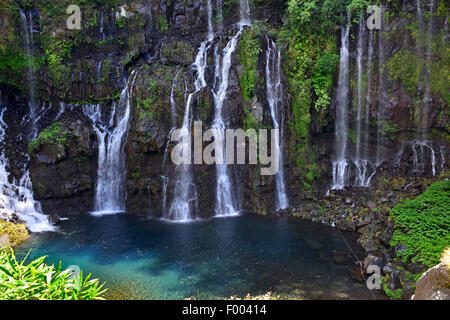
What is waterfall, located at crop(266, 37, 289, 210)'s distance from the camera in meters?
16.3

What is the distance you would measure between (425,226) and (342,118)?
7.85 metres

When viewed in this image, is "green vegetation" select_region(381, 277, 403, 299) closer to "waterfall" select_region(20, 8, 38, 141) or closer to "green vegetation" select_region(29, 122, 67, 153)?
"green vegetation" select_region(29, 122, 67, 153)

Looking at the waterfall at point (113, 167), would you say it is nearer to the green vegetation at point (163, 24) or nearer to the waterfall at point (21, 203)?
the waterfall at point (21, 203)

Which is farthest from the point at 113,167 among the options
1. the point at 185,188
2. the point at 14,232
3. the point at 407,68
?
the point at 407,68

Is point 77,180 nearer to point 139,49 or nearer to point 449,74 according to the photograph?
point 139,49

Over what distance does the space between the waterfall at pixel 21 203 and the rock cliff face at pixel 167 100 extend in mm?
405

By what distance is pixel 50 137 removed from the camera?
15641 mm

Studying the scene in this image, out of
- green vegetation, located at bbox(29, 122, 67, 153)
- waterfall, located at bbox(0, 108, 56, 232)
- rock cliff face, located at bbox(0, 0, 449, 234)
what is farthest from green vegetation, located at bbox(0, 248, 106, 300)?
green vegetation, located at bbox(29, 122, 67, 153)

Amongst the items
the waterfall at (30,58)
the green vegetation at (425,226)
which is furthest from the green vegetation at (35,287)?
the waterfall at (30,58)

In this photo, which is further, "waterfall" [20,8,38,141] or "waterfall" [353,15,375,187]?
"waterfall" [20,8,38,141]

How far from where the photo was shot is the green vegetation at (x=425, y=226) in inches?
380

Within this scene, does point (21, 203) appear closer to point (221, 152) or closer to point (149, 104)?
point (149, 104)

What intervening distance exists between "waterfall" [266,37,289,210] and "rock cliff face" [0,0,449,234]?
0.29 m

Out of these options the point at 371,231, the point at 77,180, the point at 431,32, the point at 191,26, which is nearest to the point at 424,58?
the point at 431,32
